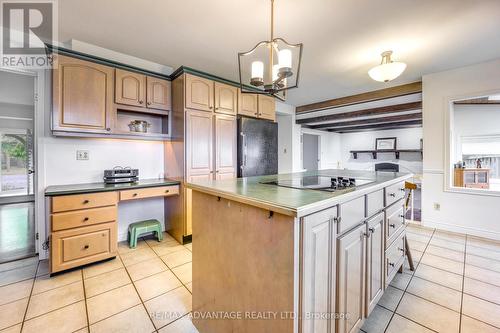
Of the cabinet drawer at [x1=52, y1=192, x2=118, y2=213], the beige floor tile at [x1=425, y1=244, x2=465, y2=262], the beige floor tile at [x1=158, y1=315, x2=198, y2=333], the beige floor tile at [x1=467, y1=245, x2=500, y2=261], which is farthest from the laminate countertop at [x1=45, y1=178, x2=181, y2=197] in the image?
the beige floor tile at [x1=467, y1=245, x2=500, y2=261]

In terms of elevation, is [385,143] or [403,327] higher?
[385,143]

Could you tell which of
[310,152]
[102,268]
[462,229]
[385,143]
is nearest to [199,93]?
[102,268]

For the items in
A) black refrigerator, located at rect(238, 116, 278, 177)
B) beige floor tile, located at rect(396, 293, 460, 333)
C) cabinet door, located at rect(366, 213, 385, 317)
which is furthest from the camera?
black refrigerator, located at rect(238, 116, 278, 177)

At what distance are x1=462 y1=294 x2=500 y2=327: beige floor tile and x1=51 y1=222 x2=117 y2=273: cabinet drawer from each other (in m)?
3.12

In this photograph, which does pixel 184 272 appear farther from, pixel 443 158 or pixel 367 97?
pixel 367 97

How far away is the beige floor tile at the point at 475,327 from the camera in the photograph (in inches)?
53.8

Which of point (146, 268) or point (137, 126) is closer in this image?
point (146, 268)

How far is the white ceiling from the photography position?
1.82 meters

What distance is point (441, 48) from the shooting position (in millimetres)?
2492

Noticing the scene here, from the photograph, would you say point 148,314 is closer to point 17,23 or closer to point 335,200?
point 335,200

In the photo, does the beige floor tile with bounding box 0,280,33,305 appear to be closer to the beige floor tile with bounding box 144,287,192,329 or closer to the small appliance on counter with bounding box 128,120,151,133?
the beige floor tile with bounding box 144,287,192,329

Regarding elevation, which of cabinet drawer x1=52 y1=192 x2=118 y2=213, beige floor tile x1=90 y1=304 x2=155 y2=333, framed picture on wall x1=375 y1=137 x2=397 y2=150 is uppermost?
framed picture on wall x1=375 y1=137 x2=397 y2=150

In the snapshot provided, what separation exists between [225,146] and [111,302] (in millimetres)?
2101

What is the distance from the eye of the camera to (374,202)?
1.38 metres
